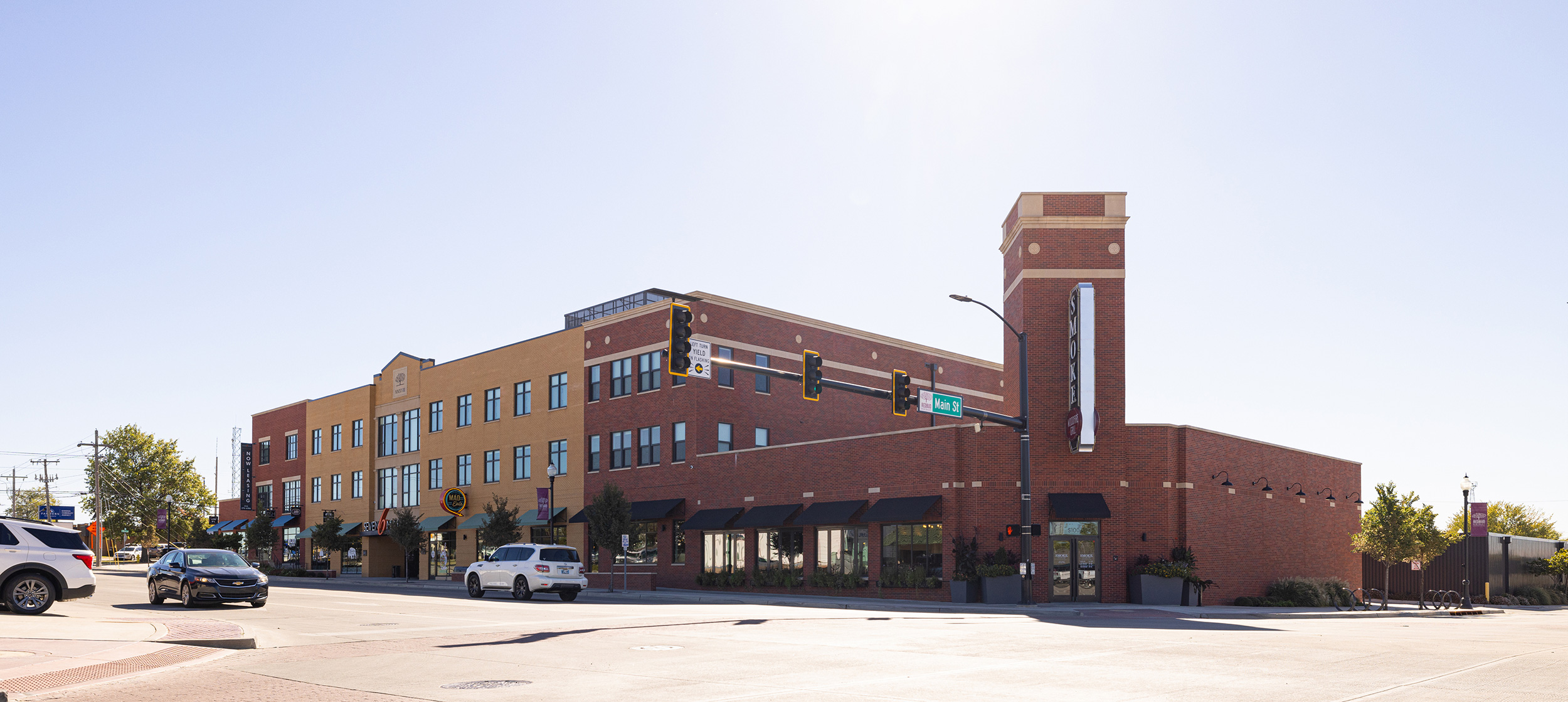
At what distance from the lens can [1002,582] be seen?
34.9 meters

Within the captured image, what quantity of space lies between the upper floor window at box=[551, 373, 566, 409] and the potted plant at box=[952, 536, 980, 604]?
949 inches

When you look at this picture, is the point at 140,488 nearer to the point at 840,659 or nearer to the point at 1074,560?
the point at 1074,560

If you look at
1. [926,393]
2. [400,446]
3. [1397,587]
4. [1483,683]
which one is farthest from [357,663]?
[400,446]

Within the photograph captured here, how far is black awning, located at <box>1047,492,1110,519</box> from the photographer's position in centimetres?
3531

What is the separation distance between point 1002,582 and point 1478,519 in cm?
2344

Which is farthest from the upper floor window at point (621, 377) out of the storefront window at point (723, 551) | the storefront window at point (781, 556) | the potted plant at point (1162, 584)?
the potted plant at point (1162, 584)

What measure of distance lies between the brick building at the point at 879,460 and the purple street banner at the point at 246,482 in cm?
2671

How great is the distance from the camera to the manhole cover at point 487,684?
12.5m

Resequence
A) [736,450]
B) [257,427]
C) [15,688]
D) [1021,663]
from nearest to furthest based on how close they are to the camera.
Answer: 1. [15,688]
2. [1021,663]
3. [736,450]
4. [257,427]

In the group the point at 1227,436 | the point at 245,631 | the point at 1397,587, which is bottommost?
the point at 1397,587

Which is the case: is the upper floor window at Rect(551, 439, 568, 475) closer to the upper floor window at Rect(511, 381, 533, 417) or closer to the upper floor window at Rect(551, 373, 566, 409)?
the upper floor window at Rect(551, 373, 566, 409)

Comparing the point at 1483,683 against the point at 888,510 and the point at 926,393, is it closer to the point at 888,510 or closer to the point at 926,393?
the point at 926,393

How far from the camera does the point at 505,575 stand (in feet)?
118

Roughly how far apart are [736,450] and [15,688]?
35300mm
